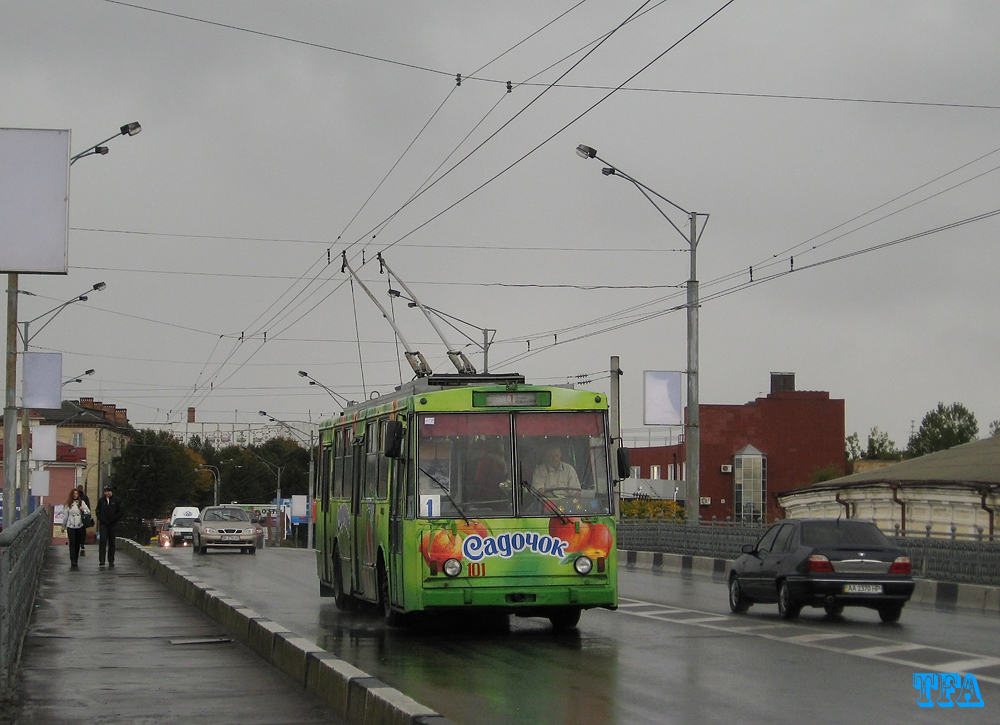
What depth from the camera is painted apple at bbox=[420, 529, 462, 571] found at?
15109 mm

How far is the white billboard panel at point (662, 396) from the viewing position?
125 ft

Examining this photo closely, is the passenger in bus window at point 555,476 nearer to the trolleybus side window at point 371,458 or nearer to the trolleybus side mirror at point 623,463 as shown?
the trolleybus side mirror at point 623,463

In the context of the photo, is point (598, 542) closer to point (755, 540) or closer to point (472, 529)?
point (472, 529)

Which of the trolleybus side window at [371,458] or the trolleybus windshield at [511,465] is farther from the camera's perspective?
the trolleybus side window at [371,458]

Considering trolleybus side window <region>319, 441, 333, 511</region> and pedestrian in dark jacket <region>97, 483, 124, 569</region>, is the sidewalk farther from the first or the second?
pedestrian in dark jacket <region>97, 483, 124, 569</region>

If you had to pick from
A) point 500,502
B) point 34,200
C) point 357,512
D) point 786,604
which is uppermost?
point 34,200

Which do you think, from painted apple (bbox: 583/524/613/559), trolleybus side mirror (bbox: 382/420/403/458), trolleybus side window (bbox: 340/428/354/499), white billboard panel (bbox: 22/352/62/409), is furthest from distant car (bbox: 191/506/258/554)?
painted apple (bbox: 583/524/613/559)

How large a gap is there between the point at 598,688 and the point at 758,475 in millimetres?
73579

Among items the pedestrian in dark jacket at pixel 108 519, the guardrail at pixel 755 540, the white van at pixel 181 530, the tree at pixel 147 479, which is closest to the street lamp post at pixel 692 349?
the guardrail at pixel 755 540

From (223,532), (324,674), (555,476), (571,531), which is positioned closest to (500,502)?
(555,476)

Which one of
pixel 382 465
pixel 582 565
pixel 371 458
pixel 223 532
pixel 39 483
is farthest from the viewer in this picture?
pixel 39 483

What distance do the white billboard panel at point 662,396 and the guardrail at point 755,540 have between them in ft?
9.56

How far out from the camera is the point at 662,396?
126 feet

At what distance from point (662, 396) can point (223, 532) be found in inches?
578
